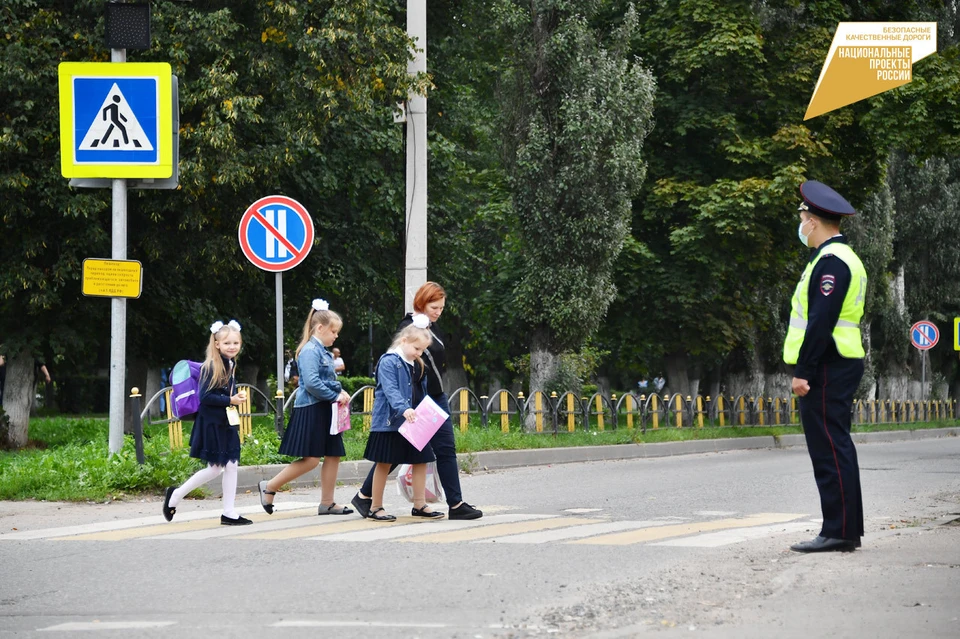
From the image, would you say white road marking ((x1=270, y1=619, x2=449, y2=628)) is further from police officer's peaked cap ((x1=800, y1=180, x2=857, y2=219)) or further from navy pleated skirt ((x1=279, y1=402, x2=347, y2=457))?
navy pleated skirt ((x1=279, y1=402, x2=347, y2=457))

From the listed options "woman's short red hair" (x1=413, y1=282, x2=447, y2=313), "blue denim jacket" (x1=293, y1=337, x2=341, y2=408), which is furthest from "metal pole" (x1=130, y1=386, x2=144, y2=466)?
"woman's short red hair" (x1=413, y1=282, x2=447, y2=313)

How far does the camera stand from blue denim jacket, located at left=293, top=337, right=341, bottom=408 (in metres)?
10.9

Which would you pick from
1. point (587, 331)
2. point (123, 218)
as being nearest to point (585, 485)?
point (123, 218)

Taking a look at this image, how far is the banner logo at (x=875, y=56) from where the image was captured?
21906 mm

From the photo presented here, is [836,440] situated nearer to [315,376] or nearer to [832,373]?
[832,373]

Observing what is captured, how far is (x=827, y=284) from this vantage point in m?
8.15

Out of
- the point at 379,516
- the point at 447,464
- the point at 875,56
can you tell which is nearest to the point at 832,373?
the point at 447,464

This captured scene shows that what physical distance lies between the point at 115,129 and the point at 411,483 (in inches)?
186

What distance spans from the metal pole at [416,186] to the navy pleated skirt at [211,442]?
6.00m

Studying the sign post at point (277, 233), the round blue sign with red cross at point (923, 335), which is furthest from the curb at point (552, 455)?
the round blue sign with red cross at point (923, 335)

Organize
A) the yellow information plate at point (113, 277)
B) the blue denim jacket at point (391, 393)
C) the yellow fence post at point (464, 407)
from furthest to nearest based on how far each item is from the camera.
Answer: the yellow fence post at point (464, 407) < the yellow information plate at point (113, 277) < the blue denim jacket at point (391, 393)

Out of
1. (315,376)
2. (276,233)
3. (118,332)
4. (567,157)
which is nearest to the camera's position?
(315,376)

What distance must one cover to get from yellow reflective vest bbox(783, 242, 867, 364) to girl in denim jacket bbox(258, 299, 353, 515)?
13.0 ft

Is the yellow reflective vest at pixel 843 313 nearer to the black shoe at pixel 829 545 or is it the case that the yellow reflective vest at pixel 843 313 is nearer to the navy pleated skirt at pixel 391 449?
the black shoe at pixel 829 545
